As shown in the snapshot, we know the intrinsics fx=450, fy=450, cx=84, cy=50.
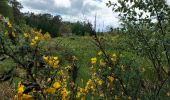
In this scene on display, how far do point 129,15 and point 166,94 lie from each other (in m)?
1.43

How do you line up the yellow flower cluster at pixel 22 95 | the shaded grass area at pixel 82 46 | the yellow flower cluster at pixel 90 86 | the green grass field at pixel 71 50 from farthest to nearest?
the yellow flower cluster at pixel 90 86, the shaded grass area at pixel 82 46, the green grass field at pixel 71 50, the yellow flower cluster at pixel 22 95

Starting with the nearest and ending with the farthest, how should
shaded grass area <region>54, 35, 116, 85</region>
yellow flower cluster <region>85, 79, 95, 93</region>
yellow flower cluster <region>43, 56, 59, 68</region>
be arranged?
yellow flower cluster <region>43, 56, 59, 68</region>, shaded grass area <region>54, 35, 116, 85</region>, yellow flower cluster <region>85, 79, 95, 93</region>

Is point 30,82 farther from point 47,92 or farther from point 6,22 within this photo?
point 6,22

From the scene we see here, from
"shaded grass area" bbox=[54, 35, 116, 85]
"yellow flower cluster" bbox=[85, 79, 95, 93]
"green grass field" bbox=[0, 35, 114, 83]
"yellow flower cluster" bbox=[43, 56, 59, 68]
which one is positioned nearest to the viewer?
"yellow flower cluster" bbox=[43, 56, 59, 68]

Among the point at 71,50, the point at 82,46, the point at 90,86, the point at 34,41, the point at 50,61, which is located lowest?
the point at 82,46

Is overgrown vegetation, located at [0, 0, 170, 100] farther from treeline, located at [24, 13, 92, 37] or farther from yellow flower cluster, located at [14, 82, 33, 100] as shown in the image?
treeline, located at [24, 13, 92, 37]

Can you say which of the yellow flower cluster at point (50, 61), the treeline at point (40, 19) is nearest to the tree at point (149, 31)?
the yellow flower cluster at point (50, 61)

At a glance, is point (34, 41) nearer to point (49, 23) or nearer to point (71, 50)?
point (71, 50)

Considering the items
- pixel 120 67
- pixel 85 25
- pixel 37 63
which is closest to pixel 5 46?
pixel 37 63

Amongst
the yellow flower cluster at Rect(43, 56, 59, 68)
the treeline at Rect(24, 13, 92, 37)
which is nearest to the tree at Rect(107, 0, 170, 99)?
the yellow flower cluster at Rect(43, 56, 59, 68)

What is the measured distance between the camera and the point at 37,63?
3.78 m

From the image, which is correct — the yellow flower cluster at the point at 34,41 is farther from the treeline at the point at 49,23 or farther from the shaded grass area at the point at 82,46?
the treeline at the point at 49,23

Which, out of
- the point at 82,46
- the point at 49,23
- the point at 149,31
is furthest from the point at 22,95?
the point at 49,23

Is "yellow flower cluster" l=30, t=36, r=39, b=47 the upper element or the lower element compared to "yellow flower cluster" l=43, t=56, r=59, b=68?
upper
